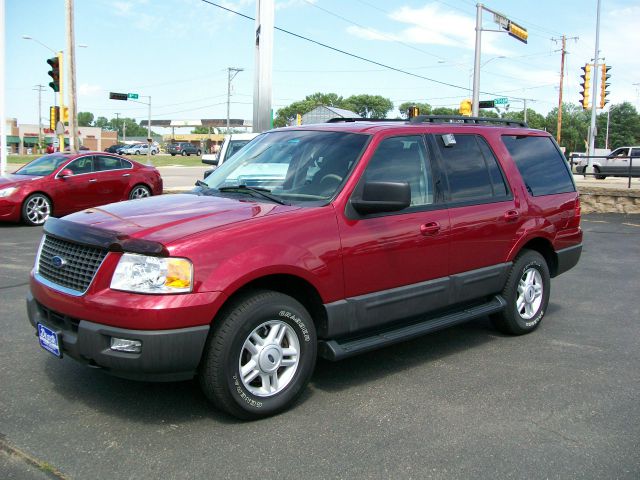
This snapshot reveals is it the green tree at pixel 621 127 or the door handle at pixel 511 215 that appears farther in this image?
the green tree at pixel 621 127

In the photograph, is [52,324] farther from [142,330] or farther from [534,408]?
[534,408]

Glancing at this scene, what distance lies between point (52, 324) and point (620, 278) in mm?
7362

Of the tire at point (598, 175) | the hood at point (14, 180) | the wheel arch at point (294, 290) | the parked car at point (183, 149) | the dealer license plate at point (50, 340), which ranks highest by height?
the parked car at point (183, 149)

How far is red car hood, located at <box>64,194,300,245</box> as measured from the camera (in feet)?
11.4

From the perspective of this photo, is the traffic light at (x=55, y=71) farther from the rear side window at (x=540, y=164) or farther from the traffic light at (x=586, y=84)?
the traffic light at (x=586, y=84)

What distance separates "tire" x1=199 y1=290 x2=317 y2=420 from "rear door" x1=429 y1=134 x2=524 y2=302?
1547 mm

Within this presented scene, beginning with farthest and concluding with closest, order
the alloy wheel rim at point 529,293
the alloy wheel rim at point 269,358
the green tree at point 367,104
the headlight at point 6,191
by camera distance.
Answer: the green tree at point 367,104, the headlight at point 6,191, the alloy wheel rim at point 529,293, the alloy wheel rim at point 269,358

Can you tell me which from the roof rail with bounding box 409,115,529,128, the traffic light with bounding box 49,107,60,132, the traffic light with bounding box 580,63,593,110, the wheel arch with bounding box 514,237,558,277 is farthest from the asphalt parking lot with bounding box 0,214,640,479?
the traffic light with bounding box 580,63,593,110

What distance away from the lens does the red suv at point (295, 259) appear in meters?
3.33

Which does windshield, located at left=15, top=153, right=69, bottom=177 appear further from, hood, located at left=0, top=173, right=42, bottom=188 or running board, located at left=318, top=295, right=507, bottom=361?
running board, located at left=318, top=295, right=507, bottom=361

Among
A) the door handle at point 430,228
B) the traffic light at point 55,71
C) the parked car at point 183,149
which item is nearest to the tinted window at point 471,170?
the door handle at point 430,228

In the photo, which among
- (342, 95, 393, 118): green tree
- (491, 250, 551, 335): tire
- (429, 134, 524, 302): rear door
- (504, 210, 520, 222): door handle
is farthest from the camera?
(342, 95, 393, 118): green tree

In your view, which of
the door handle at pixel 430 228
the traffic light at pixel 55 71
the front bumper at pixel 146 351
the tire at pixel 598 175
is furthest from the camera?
the tire at pixel 598 175

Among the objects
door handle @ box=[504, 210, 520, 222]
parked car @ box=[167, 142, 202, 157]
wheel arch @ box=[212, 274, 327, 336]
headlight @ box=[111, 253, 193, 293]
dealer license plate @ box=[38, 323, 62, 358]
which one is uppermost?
parked car @ box=[167, 142, 202, 157]
